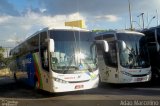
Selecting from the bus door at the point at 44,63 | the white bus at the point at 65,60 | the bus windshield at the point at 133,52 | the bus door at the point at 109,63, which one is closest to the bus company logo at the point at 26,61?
the white bus at the point at 65,60

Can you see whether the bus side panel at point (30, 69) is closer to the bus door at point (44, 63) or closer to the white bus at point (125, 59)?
the bus door at point (44, 63)

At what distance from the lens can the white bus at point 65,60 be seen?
15.0m

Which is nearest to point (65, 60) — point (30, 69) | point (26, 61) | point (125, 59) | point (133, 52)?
point (30, 69)

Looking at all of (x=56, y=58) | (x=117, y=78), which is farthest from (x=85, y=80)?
(x=117, y=78)

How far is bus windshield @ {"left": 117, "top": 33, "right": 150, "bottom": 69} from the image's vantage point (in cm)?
1828

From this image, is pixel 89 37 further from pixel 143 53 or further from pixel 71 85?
pixel 143 53

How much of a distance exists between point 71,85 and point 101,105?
10.6 feet

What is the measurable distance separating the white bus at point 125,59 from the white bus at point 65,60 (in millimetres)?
2141

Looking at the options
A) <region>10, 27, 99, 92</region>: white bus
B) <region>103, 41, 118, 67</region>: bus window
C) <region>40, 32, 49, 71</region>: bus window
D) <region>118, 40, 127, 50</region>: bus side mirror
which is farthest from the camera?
<region>103, 41, 118, 67</region>: bus window

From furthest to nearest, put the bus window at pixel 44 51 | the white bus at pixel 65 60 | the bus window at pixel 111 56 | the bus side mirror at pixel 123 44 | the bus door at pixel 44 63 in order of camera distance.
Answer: the bus window at pixel 111 56
the bus side mirror at pixel 123 44
the bus window at pixel 44 51
the bus door at pixel 44 63
the white bus at pixel 65 60

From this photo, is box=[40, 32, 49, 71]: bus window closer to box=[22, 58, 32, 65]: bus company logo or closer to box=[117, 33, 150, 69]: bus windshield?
box=[22, 58, 32, 65]: bus company logo

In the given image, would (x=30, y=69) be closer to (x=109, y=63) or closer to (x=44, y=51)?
(x=44, y=51)

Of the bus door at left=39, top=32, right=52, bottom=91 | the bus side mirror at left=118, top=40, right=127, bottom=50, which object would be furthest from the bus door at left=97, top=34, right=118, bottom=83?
the bus door at left=39, top=32, right=52, bottom=91

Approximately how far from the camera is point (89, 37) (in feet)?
53.2
